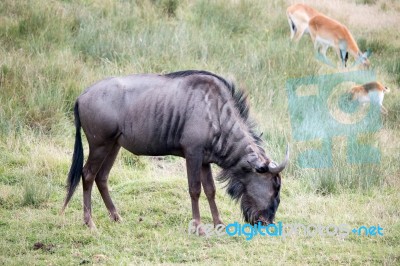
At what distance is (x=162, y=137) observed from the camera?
→ 6.56 meters

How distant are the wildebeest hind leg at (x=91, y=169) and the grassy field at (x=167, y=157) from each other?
12 cm

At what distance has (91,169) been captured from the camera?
6.68 m

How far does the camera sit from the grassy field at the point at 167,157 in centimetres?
615

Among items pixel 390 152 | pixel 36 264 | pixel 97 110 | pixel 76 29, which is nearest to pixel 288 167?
pixel 390 152

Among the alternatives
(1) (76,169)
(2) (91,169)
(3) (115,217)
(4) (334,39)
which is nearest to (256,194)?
(3) (115,217)

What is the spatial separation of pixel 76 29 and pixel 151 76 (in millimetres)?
5521

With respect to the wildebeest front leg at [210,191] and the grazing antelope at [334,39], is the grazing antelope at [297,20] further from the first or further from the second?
the wildebeest front leg at [210,191]

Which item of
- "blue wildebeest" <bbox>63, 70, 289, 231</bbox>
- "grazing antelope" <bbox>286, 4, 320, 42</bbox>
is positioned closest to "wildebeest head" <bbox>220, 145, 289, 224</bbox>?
"blue wildebeest" <bbox>63, 70, 289, 231</bbox>

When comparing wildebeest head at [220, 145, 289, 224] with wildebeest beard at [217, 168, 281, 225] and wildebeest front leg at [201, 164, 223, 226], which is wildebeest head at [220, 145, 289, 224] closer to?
wildebeest beard at [217, 168, 281, 225]

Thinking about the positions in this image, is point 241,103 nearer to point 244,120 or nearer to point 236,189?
point 244,120

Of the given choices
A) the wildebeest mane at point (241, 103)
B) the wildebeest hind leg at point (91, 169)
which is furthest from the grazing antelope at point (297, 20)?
the wildebeest hind leg at point (91, 169)

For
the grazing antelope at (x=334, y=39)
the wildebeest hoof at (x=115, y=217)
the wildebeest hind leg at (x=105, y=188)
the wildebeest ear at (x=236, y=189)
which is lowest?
the grazing antelope at (x=334, y=39)

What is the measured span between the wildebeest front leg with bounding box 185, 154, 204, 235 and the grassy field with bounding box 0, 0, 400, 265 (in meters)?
0.17

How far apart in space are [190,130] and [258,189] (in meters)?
0.77
